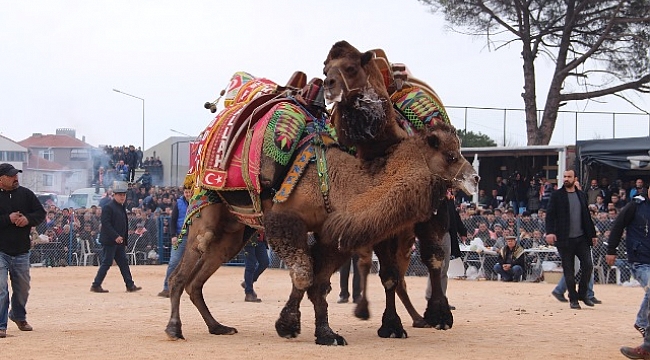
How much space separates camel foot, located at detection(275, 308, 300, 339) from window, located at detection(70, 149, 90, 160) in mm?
39256

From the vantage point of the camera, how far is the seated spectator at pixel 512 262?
80.3 feet

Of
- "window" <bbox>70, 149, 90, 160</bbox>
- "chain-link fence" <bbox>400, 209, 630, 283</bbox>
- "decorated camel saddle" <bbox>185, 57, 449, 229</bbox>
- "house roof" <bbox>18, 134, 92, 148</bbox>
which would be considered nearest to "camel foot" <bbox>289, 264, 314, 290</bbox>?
"decorated camel saddle" <bbox>185, 57, 449, 229</bbox>

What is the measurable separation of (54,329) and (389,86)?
528 cm

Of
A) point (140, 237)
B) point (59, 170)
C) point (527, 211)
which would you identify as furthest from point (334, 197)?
point (59, 170)

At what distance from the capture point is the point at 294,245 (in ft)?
36.8

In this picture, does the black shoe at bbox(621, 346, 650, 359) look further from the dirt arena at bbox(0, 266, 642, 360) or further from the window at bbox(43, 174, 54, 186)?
the window at bbox(43, 174, 54, 186)

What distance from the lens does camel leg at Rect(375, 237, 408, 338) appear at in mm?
11922

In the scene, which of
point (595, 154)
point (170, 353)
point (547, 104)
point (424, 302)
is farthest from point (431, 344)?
point (547, 104)

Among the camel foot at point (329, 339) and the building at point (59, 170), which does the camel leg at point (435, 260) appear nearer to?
the camel foot at point (329, 339)

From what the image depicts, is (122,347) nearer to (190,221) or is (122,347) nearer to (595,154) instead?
(190,221)

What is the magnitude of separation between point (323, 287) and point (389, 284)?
3.36 ft

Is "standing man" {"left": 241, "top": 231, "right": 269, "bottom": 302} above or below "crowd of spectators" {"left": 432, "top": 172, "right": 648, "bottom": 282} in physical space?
below

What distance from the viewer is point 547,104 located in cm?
3228

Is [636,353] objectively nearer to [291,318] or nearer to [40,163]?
[291,318]
